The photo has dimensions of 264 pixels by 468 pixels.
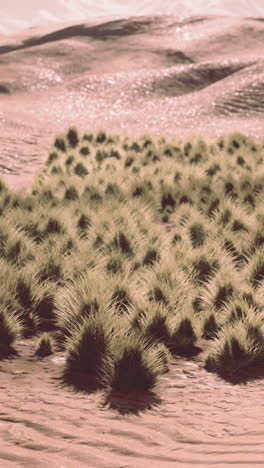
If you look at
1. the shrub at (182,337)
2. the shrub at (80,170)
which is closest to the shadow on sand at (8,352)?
the shrub at (182,337)

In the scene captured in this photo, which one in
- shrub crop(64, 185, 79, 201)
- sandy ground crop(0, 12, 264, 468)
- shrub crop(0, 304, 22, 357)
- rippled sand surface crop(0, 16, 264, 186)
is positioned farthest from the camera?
rippled sand surface crop(0, 16, 264, 186)

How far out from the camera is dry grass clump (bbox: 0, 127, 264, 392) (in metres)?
3.43

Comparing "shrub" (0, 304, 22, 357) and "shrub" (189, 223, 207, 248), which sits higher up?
"shrub" (189, 223, 207, 248)

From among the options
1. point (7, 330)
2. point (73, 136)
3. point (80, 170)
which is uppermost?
point (73, 136)

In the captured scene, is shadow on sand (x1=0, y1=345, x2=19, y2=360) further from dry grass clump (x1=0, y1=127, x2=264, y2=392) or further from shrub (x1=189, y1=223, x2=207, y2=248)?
shrub (x1=189, y1=223, x2=207, y2=248)

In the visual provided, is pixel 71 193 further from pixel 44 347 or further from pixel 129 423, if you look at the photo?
pixel 129 423

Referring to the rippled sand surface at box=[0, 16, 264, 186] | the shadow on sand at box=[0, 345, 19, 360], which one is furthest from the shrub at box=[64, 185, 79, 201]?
the shadow on sand at box=[0, 345, 19, 360]

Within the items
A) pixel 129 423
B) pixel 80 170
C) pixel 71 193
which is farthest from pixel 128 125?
pixel 129 423

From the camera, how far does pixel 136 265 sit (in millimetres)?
4898

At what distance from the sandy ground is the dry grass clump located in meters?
0.20

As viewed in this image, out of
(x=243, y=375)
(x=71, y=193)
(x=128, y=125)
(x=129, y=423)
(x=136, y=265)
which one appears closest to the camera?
(x=129, y=423)

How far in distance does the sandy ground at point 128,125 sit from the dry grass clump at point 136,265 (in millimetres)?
201

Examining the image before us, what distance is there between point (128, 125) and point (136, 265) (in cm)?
712

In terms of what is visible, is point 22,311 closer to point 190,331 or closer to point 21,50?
point 190,331
